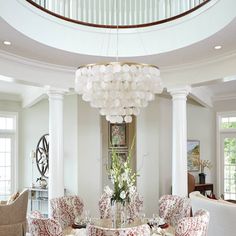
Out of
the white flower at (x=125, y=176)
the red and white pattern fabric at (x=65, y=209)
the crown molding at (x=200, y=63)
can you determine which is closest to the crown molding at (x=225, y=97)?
the crown molding at (x=200, y=63)

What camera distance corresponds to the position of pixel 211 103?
28.6 ft

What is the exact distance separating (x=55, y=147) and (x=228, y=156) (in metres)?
5.24

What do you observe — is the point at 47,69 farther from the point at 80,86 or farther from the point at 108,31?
the point at 80,86

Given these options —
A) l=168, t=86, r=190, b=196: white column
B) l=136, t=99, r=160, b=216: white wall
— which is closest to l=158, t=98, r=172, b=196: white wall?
l=136, t=99, r=160, b=216: white wall

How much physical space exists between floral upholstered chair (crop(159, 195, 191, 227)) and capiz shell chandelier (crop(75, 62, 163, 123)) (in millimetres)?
1514

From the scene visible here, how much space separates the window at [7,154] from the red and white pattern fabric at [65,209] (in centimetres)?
440

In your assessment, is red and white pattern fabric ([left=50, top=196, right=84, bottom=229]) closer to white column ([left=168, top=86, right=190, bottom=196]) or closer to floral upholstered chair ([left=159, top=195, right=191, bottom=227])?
floral upholstered chair ([left=159, top=195, right=191, bottom=227])

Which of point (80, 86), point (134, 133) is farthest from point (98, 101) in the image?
point (134, 133)

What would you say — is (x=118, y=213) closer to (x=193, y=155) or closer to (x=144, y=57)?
(x=144, y=57)

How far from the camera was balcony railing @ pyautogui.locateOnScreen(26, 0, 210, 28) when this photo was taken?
4.59 meters

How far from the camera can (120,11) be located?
4.84 metres

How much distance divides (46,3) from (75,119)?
2984 mm

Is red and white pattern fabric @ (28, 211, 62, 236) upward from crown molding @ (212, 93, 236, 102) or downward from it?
downward

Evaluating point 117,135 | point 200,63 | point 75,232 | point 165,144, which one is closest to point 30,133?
point 117,135
